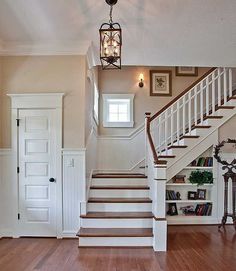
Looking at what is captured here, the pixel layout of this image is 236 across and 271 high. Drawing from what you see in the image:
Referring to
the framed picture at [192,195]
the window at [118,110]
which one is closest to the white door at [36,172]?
the window at [118,110]

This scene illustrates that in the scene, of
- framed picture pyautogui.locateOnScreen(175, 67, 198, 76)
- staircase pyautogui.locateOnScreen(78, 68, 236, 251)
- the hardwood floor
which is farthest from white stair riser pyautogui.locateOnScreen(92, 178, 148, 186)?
framed picture pyautogui.locateOnScreen(175, 67, 198, 76)

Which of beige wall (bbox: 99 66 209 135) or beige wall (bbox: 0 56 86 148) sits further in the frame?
beige wall (bbox: 99 66 209 135)

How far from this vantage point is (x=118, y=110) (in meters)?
7.20

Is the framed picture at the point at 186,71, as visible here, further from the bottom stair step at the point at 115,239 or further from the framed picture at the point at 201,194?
the bottom stair step at the point at 115,239

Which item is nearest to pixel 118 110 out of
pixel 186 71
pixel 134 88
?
pixel 134 88

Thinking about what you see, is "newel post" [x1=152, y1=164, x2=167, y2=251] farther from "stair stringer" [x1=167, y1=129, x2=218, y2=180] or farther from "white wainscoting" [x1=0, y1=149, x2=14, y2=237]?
"white wainscoting" [x1=0, y1=149, x2=14, y2=237]

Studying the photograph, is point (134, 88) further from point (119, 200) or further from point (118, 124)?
point (119, 200)

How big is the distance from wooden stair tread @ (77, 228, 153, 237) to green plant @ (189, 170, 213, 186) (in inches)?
65.8

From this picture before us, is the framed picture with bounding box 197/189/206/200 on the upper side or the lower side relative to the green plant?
lower

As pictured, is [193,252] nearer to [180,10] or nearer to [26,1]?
[180,10]

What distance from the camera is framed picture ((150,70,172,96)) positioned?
7.17m

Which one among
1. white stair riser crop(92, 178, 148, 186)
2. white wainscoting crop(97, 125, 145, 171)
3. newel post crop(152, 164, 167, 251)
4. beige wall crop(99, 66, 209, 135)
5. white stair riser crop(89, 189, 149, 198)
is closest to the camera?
newel post crop(152, 164, 167, 251)

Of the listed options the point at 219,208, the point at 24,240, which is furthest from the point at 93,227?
the point at 219,208

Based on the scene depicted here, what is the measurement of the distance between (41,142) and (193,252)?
9.31 ft
